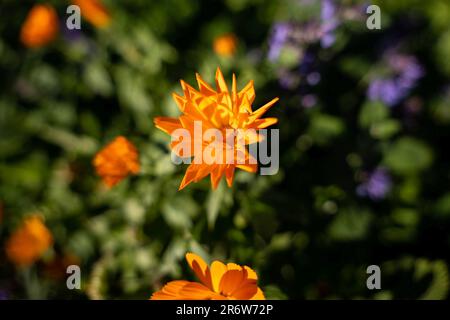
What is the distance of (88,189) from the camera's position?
2465 millimetres

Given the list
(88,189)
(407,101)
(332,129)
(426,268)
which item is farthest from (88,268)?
(407,101)

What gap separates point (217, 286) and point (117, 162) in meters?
0.57

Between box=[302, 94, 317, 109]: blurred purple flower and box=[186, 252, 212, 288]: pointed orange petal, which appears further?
box=[302, 94, 317, 109]: blurred purple flower

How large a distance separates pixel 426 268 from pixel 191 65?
1284 millimetres

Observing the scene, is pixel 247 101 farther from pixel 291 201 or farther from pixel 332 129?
pixel 332 129

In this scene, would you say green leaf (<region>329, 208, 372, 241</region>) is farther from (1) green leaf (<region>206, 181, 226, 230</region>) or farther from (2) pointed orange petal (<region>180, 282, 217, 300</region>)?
(2) pointed orange petal (<region>180, 282, 217, 300</region>)

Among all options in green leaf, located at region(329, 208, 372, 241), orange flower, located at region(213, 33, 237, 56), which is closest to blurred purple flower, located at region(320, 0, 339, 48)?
orange flower, located at region(213, 33, 237, 56)

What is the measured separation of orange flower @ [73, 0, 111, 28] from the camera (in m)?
2.33

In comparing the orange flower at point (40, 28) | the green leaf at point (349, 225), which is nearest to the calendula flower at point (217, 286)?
the green leaf at point (349, 225)

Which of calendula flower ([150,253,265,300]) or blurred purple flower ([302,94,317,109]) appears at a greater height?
blurred purple flower ([302,94,317,109])

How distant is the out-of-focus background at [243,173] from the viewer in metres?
1.80

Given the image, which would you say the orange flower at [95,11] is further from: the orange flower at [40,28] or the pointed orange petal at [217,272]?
the pointed orange petal at [217,272]

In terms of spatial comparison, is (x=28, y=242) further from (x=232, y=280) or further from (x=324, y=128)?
(x=324, y=128)

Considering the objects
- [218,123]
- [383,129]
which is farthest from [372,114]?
[218,123]
